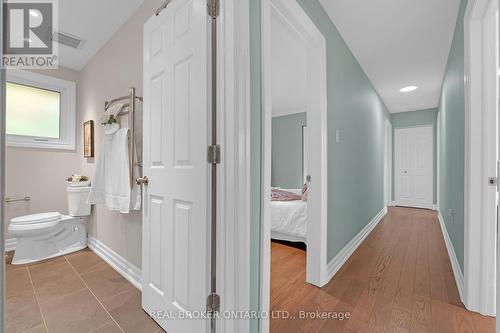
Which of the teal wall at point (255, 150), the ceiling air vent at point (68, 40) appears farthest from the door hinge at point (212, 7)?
the ceiling air vent at point (68, 40)

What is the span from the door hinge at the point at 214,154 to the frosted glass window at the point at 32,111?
10.5ft

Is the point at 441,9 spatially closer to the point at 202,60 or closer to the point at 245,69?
the point at 245,69

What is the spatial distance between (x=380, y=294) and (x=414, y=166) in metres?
5.06

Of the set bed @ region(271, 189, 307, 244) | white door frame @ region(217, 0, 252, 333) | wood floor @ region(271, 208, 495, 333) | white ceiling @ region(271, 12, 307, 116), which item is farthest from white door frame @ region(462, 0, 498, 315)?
white door frame @ region(217, 0, 252, 333)

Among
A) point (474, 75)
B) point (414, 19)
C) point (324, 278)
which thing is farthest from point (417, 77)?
point (324, 278)

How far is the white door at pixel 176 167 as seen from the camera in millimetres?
1141

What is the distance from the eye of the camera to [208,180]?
1.12 m

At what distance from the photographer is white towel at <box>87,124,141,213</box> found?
1.81 m

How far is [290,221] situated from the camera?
2.79 meters

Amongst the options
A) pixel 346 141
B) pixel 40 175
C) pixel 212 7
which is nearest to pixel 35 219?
pixel 40 175

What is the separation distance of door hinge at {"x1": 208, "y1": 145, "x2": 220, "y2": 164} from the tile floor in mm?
1172

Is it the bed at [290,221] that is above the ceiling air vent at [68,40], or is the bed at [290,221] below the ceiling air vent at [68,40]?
below

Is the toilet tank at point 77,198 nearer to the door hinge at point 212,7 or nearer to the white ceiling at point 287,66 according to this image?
the door hinge at point 212,7

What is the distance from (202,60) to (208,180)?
2.03 ft
